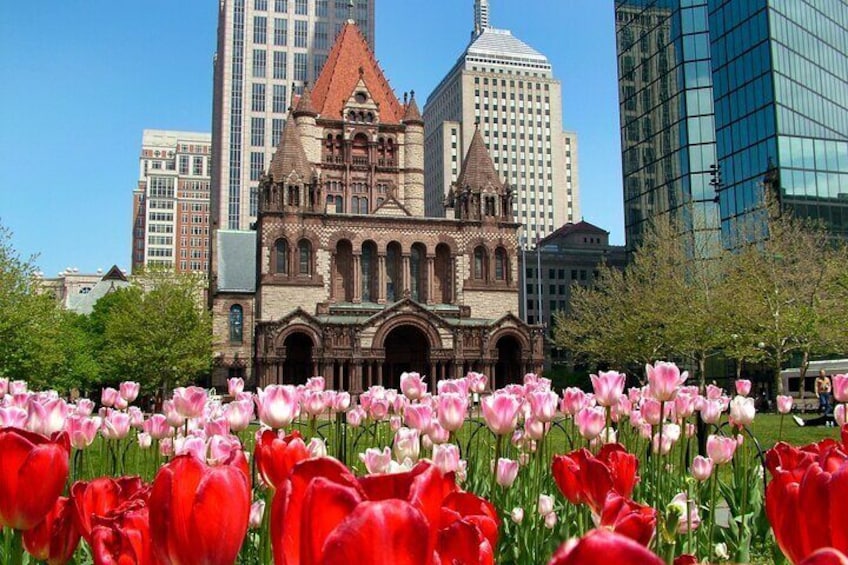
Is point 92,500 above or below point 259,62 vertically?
below

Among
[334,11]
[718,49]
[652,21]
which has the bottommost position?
[718,49]

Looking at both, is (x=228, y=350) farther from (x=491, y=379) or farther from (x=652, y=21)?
(x=652, y=21)

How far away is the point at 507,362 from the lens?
166 feet

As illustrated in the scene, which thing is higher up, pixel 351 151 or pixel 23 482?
pixel 351 151

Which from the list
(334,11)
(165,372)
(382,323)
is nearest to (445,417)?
(382,323)

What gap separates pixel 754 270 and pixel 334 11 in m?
89.3

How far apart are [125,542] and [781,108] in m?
57.0

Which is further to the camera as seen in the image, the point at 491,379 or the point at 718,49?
the point at 718,49

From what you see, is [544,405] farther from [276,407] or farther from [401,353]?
[401,353]

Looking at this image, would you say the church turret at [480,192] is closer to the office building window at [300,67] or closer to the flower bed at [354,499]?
the flower bed at [354,499]

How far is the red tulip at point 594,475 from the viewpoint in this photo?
135 inches

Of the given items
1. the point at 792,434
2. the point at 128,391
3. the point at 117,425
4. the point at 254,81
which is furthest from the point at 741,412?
the point at 254,81

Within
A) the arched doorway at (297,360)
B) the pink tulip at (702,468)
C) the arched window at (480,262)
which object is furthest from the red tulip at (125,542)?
the arched window at (480,262)

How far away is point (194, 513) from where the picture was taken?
4.82 feet
